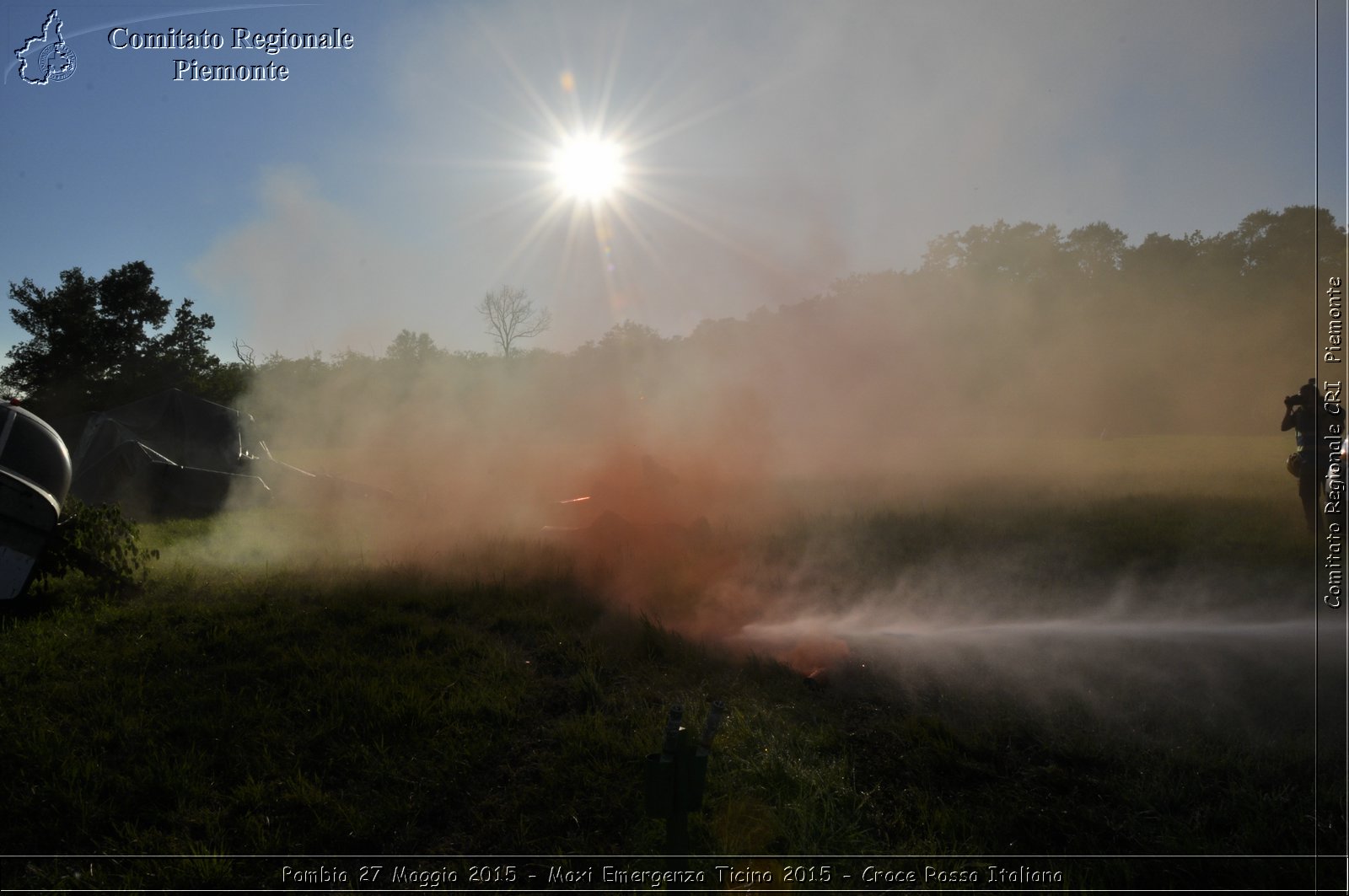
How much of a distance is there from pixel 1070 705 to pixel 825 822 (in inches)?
97.3

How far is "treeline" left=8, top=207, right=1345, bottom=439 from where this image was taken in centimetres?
1903

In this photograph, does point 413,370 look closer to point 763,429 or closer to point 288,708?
point 763,429

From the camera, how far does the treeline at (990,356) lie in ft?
62.4

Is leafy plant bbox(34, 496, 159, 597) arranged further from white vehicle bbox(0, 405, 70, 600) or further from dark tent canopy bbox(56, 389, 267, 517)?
dark tent canopy bbox(56, 389, 267, 517)

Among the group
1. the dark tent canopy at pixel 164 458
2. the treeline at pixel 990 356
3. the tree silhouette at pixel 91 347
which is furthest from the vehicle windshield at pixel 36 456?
the tree silhouette at pixel 91 347

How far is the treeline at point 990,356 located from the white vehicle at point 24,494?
483 inches

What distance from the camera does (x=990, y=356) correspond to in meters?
20.5

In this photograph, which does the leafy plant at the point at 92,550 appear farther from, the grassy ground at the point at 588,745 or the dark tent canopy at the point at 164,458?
the dark tent canopy at the point at 164,458

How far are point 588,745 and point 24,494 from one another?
23.3 feet

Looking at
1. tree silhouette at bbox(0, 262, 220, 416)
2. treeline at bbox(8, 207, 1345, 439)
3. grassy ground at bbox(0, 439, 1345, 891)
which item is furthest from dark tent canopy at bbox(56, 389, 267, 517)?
tree silhouette at bbox(0, 262, 220, 416)

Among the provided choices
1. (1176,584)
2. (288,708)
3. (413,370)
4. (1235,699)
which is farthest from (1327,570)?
(413,370)

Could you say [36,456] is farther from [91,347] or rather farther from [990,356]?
[91,347]

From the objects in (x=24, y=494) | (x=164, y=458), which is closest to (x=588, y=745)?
(x=24, y=494)

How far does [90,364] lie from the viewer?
34.5 meters
